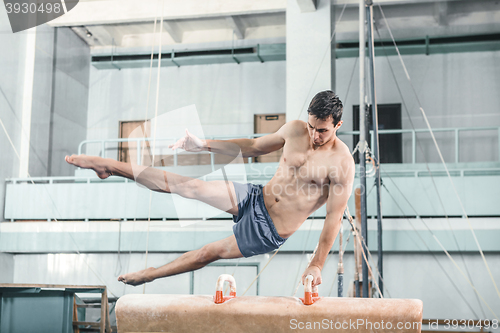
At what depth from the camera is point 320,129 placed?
1.96 metres

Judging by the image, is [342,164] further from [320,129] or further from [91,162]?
[91,162]

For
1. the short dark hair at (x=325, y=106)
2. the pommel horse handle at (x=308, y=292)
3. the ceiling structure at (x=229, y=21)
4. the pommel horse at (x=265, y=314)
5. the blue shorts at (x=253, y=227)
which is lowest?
the pommel horse at (x=265, y=314)

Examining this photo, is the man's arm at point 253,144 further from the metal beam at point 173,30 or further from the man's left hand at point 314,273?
the metal beam at point 173,30

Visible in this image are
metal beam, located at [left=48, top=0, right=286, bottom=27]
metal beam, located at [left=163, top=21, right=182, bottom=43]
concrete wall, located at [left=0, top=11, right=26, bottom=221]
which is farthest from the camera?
metal beam, located at [left=163, top=21, right=182, bottom=43]

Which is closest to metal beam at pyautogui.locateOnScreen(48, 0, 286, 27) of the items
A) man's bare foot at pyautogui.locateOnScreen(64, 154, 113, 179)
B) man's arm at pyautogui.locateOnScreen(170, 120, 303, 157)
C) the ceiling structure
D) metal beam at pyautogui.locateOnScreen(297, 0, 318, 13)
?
the ceiling structure

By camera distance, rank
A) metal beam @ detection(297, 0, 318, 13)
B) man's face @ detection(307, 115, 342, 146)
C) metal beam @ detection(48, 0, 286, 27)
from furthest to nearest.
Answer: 1. metal beam @ detection(48, 0, 286, 27)
2. metal beam @ detection(297, 0, 318, 13)
3. man's face @ detection(307, 115, 342, 146)

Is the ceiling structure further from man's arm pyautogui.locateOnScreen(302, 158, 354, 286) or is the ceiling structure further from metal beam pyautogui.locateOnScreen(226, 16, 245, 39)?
man's arm pyautogui.locateOnScreen(302, 158, 354, 286)

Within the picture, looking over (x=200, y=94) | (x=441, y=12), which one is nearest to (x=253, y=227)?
(x=200, y=94)

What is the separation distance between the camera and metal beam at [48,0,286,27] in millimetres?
5582

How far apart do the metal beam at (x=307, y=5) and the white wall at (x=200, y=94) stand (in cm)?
130

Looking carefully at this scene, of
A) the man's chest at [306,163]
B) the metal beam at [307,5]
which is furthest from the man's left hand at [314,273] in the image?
the metal beam at [307,5]

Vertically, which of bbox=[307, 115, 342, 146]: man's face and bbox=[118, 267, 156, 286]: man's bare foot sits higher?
bbox=[307, 115, 342, 146]: man's face

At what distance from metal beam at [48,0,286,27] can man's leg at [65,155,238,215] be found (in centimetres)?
405

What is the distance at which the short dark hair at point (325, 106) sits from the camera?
6.21 ft
